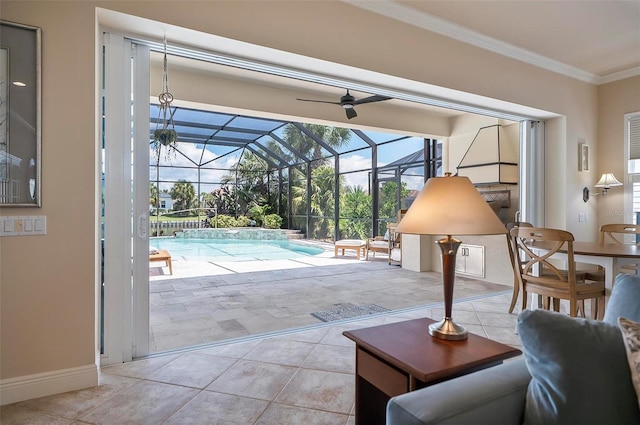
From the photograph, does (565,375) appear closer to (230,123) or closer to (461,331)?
(461,331)

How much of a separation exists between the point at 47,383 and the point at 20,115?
1.55 meters

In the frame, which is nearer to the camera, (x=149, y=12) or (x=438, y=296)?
(x=149, y=12)

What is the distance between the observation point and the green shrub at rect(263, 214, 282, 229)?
13680 mm

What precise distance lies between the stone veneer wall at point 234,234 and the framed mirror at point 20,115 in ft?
35.4

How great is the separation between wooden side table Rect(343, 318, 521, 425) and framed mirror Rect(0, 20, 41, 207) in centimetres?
200

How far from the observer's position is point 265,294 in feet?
15.7

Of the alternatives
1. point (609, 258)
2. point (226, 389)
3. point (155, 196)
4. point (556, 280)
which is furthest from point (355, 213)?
point (226, 389)

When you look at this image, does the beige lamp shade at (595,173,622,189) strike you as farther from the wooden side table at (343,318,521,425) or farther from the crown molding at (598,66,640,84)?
the wooden side table at (343,318,521,425)

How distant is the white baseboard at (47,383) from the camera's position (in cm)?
205

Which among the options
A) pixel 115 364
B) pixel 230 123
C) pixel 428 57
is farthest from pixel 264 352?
pixel 230 123

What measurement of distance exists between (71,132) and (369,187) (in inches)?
306

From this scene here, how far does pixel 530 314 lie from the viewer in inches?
41.0

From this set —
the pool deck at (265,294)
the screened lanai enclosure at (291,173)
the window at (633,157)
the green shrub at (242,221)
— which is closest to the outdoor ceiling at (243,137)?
the screened lanai enclosure at (291,173)

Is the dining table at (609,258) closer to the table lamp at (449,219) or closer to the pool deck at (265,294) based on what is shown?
the pool deck at (265,294)
